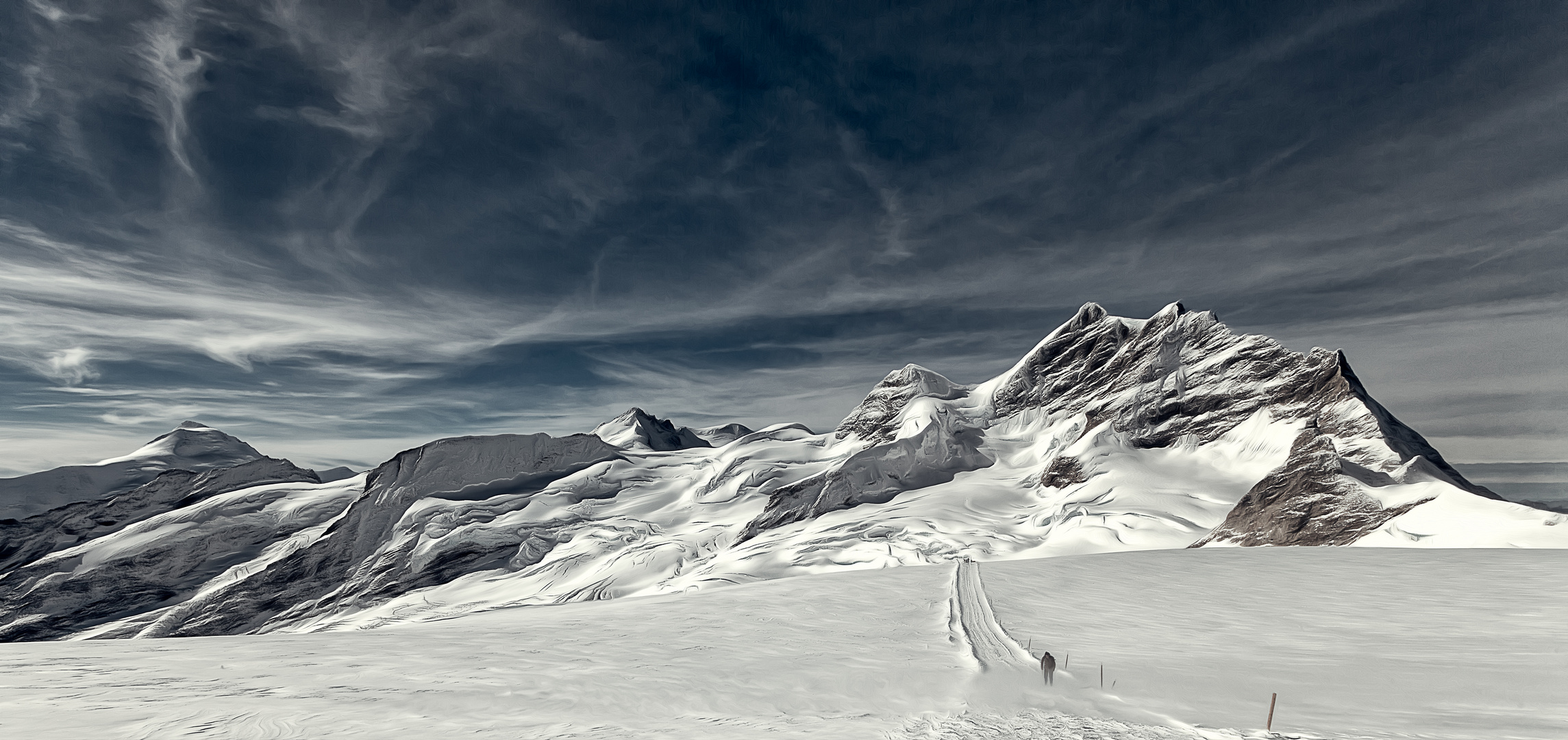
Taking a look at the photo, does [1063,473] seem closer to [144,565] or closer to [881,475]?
[881,475]

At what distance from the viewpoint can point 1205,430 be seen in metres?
121

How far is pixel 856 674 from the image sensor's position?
13.0 meters

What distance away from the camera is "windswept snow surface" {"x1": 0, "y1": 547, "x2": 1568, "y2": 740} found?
9672 mm

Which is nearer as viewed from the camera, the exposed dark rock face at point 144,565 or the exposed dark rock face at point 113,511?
the exposed dark rock face at point 144,565

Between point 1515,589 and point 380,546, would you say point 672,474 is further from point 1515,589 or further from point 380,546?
point 1515,589

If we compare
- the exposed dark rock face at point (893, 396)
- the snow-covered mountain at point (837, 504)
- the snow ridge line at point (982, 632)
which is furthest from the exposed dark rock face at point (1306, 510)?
the exposed dark rock face at point (893, 396)

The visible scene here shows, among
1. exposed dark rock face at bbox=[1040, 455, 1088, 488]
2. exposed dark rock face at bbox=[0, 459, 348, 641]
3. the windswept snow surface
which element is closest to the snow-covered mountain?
exposed dark rock face at bbox=[1040, 455, 1088, 488]

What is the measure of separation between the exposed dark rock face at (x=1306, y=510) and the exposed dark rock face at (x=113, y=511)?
22613 centimetres

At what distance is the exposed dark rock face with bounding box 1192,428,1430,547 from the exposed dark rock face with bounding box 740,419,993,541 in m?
63.0

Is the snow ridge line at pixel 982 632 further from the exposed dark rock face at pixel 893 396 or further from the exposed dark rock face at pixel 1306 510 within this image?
the exposed dark rock face at pixel 893 396

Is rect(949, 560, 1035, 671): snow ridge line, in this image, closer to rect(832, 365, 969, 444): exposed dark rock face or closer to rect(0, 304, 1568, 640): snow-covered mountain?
rect(0, 304, 1568, 640): snow-covered mountain

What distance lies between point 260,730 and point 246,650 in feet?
24.6

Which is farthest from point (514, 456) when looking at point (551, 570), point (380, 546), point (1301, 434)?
point (1301, 434)

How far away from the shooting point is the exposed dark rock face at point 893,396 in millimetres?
179875
